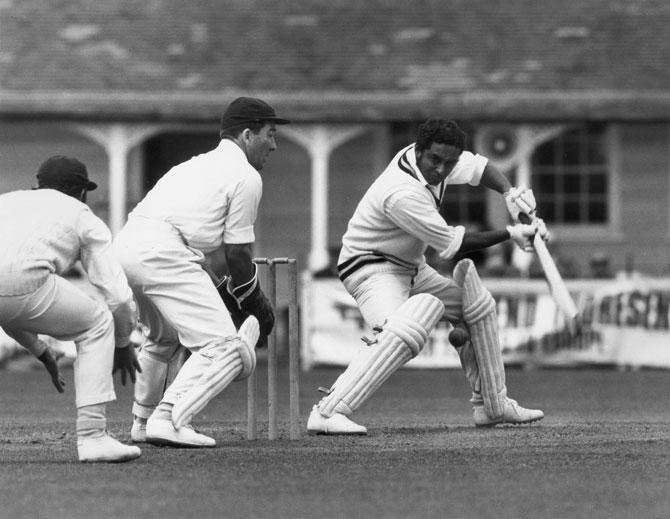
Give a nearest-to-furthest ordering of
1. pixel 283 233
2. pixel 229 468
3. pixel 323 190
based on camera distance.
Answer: pixel 229 468 → pixel 323 190 → pixel 283 233

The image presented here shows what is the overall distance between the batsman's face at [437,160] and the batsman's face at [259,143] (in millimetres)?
1004

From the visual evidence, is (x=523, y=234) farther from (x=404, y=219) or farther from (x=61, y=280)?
(x=61, y=280)

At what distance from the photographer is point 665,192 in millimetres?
22438

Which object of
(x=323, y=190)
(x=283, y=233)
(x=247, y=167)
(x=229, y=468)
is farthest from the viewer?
(x=283, y=233)

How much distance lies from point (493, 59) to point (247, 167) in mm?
14059

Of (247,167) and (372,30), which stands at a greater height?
(372,30)

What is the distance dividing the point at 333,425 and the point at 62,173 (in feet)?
7.11

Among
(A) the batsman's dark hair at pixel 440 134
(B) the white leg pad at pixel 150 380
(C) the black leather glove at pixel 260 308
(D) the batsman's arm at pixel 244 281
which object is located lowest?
(B) the white leg pad at pixel 150 380

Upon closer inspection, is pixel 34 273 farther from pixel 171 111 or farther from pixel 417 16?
pixel 417 16

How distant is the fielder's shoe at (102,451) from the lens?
7.74 meters

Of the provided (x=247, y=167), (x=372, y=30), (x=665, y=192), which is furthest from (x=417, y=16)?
(x=247, y=167)

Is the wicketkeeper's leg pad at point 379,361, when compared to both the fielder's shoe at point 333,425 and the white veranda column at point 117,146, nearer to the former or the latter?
the fielder's shoe at point 333,425

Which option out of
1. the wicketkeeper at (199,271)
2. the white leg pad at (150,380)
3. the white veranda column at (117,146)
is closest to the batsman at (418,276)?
the wicketkeeper at (199,271)

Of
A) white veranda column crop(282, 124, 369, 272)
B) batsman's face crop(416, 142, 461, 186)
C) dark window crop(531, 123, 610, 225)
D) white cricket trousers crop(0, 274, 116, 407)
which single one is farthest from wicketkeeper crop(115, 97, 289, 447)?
dark window crop(531, 123, 610, 225)
